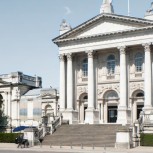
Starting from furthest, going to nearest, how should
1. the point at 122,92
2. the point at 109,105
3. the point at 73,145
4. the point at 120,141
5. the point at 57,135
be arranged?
1. the point at 109,105
2. the point at 122,92
3. the point at 57,135
4. the point at 73,145
5. the point at 120,141

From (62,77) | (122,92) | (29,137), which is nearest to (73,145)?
(29,137)

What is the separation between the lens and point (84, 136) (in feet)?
144

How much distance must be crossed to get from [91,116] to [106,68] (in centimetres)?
681

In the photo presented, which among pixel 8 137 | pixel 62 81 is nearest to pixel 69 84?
pixel 62 81

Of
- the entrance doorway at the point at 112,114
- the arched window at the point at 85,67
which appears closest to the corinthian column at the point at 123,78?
the entrance doorway at the point at 112,114


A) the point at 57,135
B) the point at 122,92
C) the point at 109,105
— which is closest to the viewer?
the point at 57,135

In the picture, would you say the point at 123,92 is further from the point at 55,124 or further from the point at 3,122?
the point at 3,122

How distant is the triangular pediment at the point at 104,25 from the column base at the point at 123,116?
32.9 feet

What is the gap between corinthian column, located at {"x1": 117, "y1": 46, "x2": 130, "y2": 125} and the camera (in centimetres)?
5028

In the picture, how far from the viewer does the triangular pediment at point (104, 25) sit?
166 feet

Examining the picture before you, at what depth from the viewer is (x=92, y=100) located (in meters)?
53.4

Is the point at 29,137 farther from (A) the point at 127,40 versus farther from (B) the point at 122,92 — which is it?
(A) the point at 127,40

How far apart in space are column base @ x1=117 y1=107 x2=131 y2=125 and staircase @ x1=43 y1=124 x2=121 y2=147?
3.47 m

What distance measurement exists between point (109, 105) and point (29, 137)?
1530 cm
